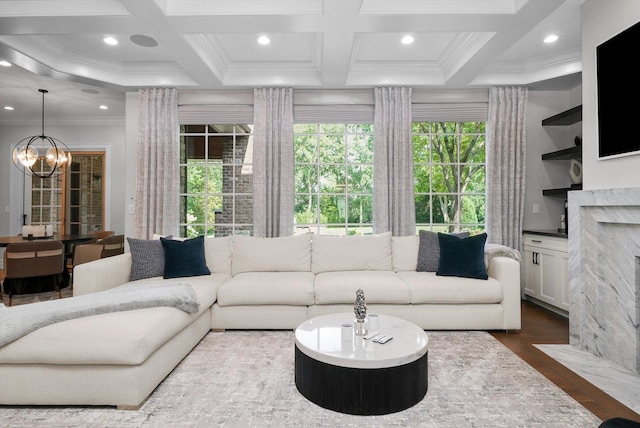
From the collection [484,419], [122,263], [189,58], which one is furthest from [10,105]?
[484,419]

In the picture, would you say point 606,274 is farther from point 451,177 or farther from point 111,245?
point 111,245

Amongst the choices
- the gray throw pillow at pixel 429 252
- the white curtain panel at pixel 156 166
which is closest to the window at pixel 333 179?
the gray throw pillow at pixel 429 252

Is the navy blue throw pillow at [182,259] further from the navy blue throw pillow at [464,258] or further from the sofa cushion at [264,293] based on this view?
the navy blue throw pillow at [464,258]

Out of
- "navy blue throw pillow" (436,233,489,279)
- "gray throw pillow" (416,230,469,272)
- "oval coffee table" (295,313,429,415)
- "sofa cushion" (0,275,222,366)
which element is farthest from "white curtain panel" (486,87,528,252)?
"sofa cushion" (0,275,222,366)

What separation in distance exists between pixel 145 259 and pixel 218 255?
714 millimetres

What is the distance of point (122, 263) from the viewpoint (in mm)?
3408

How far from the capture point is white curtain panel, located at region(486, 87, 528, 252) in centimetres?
460

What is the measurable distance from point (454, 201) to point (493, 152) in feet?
2.62

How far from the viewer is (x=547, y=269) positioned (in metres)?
4.05

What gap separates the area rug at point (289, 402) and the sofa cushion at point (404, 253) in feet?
4.06

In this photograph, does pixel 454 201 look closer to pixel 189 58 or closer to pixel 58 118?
pixel 189 58

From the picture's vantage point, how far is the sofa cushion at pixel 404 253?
3.88 m

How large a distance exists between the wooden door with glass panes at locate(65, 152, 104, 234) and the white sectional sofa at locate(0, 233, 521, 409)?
4035mm

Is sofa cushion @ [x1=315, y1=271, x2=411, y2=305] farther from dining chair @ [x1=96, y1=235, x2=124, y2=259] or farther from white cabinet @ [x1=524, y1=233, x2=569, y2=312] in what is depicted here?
dining chair @ [x1=96, y1=235, x2=124, y2=259]
